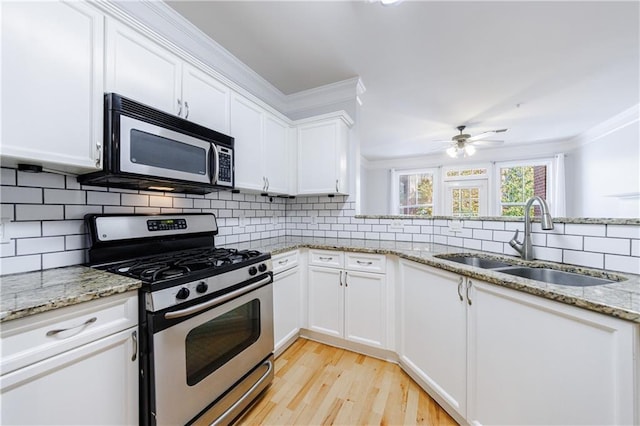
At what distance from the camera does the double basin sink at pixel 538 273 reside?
1.20 m

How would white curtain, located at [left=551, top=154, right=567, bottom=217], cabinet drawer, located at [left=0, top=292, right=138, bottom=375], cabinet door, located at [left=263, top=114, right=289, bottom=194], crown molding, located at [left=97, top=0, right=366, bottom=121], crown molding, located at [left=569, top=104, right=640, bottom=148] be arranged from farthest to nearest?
white curtain, located at [left=551, top=154, right=567, bottom=217], crown molding, located at [left=569, top=104, right=640, bottom=148], cabinet door, located at [left=263, top=114, right=289, bottom=194], crown molding, located at [left=97, top=0, right=366, bottom=121], cabinet drawer, located at [left=0, top=292, right=138, bottom=375]

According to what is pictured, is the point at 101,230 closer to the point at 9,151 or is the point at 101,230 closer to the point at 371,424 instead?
the point at 9,151

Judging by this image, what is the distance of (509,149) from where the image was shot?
509cm

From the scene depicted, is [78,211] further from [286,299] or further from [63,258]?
[286,299]

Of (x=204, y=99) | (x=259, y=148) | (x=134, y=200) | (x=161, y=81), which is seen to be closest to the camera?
(x=161, y=81)

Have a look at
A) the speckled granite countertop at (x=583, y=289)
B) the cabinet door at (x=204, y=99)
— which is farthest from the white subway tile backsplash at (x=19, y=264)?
the speckled granite countertop at (x=583, y=289)

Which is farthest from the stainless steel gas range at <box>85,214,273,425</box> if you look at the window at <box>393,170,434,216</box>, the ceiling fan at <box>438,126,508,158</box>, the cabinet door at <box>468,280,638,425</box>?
the window at <box>393,170,434,216</box>

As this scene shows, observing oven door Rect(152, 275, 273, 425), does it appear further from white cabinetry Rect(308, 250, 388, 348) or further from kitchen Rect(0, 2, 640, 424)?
white cabinetry Rect(308, 250, 388, 348)

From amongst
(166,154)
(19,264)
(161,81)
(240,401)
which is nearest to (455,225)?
(240,401)

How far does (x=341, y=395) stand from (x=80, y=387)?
4.51ft

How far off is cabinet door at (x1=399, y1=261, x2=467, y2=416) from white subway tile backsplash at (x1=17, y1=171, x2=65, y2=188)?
2.11m

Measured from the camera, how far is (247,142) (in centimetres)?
202

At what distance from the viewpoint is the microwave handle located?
1.60 m

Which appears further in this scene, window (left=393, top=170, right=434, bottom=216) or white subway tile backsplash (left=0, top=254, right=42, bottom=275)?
window (left=393, top=170, right=434, bottom=216)
